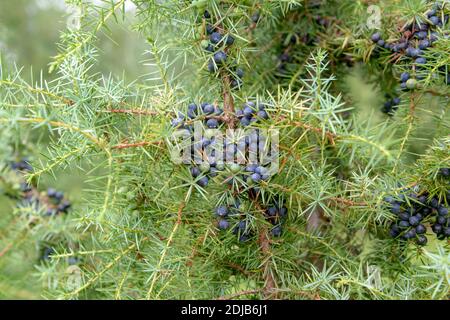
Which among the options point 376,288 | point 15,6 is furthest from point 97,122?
point 15,6

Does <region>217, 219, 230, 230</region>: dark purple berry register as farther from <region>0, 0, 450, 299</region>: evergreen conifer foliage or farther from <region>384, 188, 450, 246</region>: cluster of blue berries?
<region>384, 188, 450, 246</region>: cluster of blue berries

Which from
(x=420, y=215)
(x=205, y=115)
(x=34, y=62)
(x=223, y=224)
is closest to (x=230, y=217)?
(x=223, y=224)

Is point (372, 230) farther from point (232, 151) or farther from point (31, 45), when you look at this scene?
point (31, 45)

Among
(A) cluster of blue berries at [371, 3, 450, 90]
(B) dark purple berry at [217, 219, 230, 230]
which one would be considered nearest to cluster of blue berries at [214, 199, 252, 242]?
(B) dark purple berry at [217, 219, 230, 230]

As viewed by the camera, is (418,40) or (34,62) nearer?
(418,40)

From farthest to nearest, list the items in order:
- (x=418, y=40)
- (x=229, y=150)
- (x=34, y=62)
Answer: (x=34, y=62), (x=418, y=40), (x=229, y=150)

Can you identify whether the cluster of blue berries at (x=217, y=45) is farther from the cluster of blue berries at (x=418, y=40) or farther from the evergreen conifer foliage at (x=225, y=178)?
the cluster of blue berries at (x=418, y=40)

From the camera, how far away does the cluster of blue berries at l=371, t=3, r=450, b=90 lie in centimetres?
62

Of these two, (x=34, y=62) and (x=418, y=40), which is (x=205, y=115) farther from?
(x=34, y=62)

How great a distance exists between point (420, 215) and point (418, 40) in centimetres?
21

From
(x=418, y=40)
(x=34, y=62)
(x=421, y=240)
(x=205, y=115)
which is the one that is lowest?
(x=421, y=240)

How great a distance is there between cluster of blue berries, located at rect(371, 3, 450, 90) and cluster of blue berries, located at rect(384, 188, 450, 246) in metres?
0.14

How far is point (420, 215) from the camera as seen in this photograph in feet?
1.97

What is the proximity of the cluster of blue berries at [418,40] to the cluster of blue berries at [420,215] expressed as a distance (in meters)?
0.14
